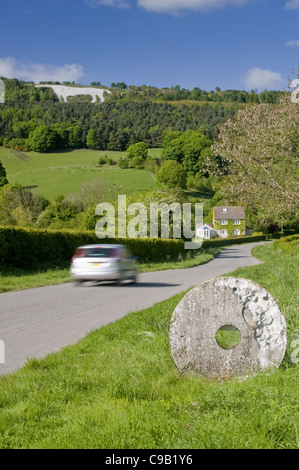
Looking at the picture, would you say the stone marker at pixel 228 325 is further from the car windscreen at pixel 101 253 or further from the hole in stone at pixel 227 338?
the car windscreen at pixel 101 253

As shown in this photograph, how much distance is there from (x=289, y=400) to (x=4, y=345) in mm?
5062

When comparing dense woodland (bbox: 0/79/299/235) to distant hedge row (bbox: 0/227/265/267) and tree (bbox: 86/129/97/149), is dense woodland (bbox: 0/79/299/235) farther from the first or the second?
distant hedge row (bbox: 0/227/265/267)

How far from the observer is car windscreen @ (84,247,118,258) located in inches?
666

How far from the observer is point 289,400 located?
382 centimetres

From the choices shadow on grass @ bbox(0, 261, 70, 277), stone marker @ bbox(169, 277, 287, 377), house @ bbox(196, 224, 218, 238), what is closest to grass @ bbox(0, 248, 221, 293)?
shadow on grass @ bbox(0, 261, 70, 277)

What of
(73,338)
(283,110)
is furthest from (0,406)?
(283,110)

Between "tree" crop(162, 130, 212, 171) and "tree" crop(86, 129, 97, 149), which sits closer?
"tree" crop(162, 130, 212, 171)

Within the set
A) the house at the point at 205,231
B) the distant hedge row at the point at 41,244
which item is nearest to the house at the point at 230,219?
the house at the point at 205,231

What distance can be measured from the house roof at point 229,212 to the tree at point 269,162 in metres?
75.9

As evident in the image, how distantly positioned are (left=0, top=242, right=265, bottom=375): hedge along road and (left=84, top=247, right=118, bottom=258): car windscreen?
118cm

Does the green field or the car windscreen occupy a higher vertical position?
the green field

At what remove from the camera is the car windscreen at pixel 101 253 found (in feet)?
55.5

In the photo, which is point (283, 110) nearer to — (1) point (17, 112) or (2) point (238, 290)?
(2) point (238, 290)

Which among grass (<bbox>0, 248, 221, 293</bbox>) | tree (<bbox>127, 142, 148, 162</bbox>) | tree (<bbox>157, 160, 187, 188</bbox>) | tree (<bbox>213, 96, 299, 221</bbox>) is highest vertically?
tree (<bbox>127, 142, 148, 162</bbox>)
